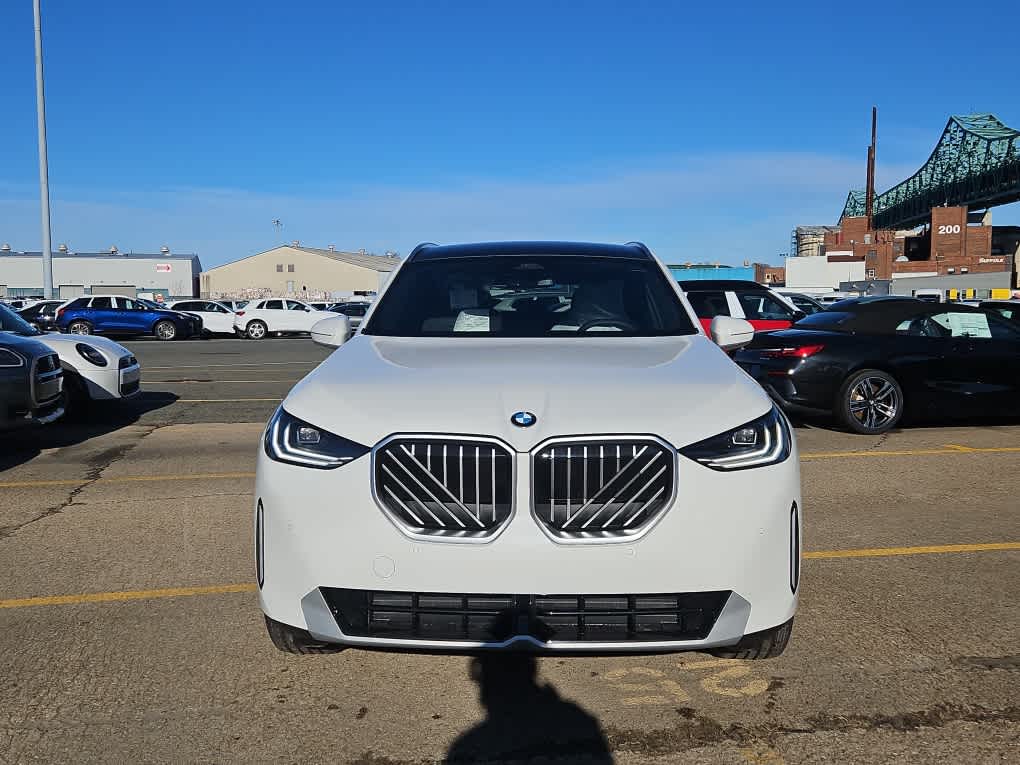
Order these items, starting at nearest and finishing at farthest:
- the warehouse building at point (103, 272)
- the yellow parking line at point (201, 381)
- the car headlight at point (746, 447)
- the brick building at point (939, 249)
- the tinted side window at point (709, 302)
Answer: the car headlight at point (746, 447) < the tinted side window at point (709, 302) < the yellow parking line at point (201, 381) < the warehouse building at point (103, 272) < the brick building at point (939, 249)

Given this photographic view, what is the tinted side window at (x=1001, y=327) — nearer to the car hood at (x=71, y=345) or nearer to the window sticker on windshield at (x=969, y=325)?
the window sticker on windshield at (x=969, y=325)

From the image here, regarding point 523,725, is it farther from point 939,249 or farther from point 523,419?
point 939,249

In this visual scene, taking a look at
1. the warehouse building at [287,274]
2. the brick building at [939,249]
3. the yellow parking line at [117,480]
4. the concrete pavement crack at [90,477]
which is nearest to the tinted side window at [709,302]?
the concrete pavement crack at [90,477]

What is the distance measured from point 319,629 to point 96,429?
7.91 meters

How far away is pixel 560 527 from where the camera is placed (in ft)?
9.08

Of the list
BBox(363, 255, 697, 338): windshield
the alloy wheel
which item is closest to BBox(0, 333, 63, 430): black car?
BBox(363, 255, 697, 338): windshield

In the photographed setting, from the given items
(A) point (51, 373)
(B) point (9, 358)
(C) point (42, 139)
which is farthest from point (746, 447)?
(C) point (42, 139)

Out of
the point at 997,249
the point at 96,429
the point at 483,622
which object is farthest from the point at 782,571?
the point at 997,249

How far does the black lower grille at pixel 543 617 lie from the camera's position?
2734mm

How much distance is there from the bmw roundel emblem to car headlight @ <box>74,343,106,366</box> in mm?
8150

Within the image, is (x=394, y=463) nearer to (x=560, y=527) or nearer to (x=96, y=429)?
(x=560, y=527)

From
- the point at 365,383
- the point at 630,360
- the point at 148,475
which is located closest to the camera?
the point at 365,383

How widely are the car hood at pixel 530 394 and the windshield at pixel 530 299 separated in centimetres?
60

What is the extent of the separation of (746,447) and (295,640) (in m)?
1.57
